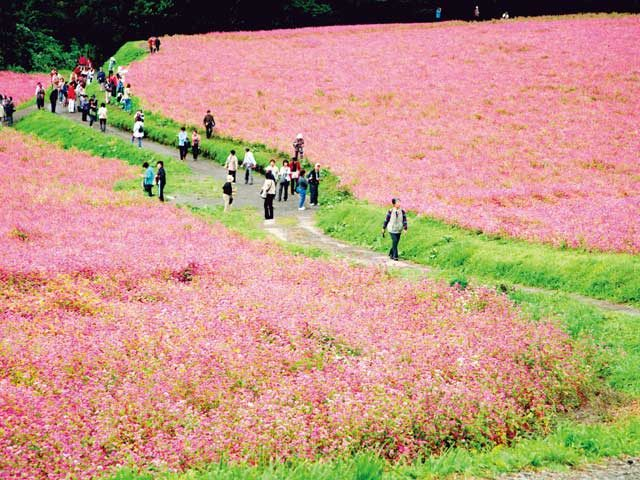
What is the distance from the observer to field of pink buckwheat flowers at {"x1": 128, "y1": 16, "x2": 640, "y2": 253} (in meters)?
30.5

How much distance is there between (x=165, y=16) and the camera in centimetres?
8806

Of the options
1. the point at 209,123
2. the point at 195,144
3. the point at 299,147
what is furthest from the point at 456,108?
the point at 195,144

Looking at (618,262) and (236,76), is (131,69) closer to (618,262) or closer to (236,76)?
(236,76)

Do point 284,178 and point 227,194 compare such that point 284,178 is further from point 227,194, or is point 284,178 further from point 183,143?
point 183,143

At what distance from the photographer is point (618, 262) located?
21.0 m

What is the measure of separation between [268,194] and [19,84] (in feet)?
166

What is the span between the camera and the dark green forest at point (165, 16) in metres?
84.6

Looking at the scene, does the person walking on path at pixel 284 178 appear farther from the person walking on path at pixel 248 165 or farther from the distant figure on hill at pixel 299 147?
the distant figure on hill at pixel 299 147

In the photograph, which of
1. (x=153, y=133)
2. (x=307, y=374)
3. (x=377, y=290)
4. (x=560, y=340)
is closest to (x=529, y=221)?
(x=377, y=290)

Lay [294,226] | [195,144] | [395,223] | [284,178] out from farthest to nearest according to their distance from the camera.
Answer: [195,144], [284,178], [294,226], [395,223]

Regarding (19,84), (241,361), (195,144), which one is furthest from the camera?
(19,84)

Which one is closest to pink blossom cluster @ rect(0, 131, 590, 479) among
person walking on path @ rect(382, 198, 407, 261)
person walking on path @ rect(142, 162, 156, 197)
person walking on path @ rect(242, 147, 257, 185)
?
person walking on path @ rect(382, 198, 407, 261)

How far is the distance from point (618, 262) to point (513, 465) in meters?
11.6

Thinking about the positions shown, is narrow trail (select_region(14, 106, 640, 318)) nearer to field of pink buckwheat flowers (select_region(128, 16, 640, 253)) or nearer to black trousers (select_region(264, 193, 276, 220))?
black trousers (select_region(264, 193, 276, 220))
